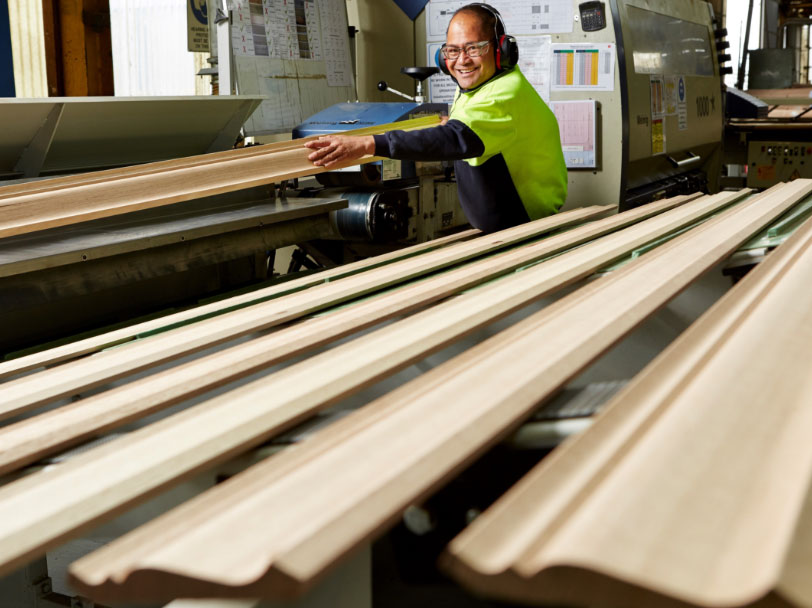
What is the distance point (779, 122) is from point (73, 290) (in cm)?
387

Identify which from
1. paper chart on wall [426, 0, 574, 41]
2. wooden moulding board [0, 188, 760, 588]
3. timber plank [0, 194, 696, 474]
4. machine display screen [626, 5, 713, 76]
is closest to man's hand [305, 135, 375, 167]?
timber plank [0, 194, 696, 474]

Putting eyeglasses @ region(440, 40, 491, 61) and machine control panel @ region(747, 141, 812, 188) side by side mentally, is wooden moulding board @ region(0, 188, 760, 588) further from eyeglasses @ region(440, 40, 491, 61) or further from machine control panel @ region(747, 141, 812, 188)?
machine control panel @ region(747, 141, 812, 188)

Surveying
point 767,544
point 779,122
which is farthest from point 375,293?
point 779,122

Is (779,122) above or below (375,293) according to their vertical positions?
above

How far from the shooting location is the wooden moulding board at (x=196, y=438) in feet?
1.76

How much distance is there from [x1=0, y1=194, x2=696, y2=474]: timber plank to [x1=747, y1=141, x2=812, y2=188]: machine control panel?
3690 millimetres

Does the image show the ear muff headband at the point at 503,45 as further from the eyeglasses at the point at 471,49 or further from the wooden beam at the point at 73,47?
the wooden beam at the point at 73,47

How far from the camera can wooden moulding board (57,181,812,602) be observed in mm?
429

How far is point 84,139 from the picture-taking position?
7.81ft

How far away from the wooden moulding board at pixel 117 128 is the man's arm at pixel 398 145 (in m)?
0.59

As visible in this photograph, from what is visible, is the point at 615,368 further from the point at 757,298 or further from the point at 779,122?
the point at 779,122

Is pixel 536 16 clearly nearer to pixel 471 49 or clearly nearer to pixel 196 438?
pixel 471 49

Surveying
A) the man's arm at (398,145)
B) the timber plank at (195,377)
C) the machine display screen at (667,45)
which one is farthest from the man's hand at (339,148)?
the machine display screen at (667,45)

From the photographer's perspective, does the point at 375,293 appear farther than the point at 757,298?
Yes
